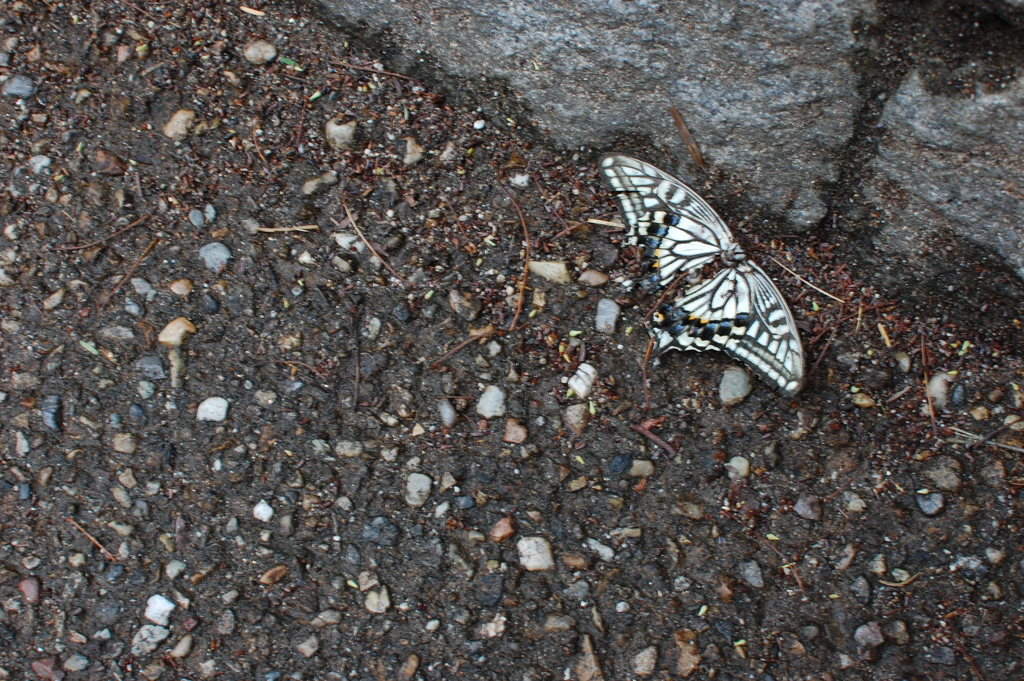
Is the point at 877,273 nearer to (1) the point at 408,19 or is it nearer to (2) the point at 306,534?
(1) the point at 408,19

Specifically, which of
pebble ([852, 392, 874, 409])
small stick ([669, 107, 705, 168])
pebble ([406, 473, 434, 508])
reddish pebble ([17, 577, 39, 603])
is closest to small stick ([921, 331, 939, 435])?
pebble ([852, 392, 874, 409])

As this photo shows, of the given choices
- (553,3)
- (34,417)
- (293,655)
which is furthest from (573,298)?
(34,417)

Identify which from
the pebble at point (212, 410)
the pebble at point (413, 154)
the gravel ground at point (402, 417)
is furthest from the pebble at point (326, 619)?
the pebble at point (413, 154)

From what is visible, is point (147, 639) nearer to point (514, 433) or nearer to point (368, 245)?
point (514, 433)

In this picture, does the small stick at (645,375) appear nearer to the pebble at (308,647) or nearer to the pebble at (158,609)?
the pebble at (308,647)

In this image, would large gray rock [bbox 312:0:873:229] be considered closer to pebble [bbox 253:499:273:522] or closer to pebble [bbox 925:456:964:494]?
pebble [bbox 925:456:964:494]
